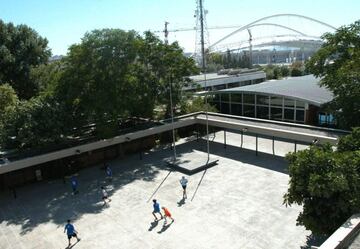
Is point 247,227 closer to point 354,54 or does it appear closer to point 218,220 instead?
point 218,220

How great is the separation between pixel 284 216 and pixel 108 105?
17.3 meters

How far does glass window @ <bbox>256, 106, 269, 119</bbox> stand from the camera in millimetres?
39906

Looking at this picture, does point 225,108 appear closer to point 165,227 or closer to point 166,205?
point 166,205

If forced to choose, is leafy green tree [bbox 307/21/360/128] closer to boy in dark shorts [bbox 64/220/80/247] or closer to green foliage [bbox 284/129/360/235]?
green foliage [bbox 284/129/360/235]

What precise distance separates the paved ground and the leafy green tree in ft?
21.6

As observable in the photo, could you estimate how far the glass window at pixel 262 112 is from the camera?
39.9 meters

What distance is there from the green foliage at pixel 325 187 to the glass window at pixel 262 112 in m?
24.5

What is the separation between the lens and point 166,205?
22.8 m

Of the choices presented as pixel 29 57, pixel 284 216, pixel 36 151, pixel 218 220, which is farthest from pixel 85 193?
pixel 29 57

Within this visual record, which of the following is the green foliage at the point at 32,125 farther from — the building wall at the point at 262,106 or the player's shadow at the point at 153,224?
the building wall at the point at 262,106

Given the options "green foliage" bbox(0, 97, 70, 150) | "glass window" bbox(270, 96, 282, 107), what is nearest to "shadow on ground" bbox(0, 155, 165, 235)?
"green foliage" bbox(0, 97, 70, 150)

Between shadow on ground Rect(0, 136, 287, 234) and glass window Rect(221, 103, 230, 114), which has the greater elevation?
glass window Rect(221, 103, 230, 114)

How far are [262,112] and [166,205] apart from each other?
21.7m

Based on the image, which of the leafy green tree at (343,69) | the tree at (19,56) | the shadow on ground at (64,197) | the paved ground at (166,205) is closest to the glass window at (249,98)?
the leafy green tree at (343,69)
